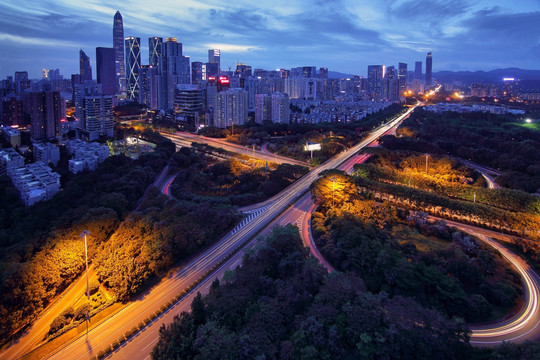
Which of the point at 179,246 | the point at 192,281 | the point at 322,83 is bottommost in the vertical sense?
the point at 192,281

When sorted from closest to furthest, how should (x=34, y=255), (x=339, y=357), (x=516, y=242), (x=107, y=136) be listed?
(x=339, y=357)
(x=34, y=255)
(x=516, y=242)
(x=107, y=136)

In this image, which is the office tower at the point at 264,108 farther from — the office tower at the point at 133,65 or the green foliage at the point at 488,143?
the office tower at the point at 133,65

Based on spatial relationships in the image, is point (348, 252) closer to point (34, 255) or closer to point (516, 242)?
point (516, 242)

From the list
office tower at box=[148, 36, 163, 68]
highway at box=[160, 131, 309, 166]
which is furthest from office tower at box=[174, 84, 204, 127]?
office tower at box=[148, 36, 163, 68]

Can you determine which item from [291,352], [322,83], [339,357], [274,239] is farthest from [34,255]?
[322,83]

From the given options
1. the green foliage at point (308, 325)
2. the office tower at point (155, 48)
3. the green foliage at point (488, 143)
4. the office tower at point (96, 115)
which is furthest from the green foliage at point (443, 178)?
the office tower at point (155, 48)

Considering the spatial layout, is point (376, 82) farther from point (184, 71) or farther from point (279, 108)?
point (279, 108)

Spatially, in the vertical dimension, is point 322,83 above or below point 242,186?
above
